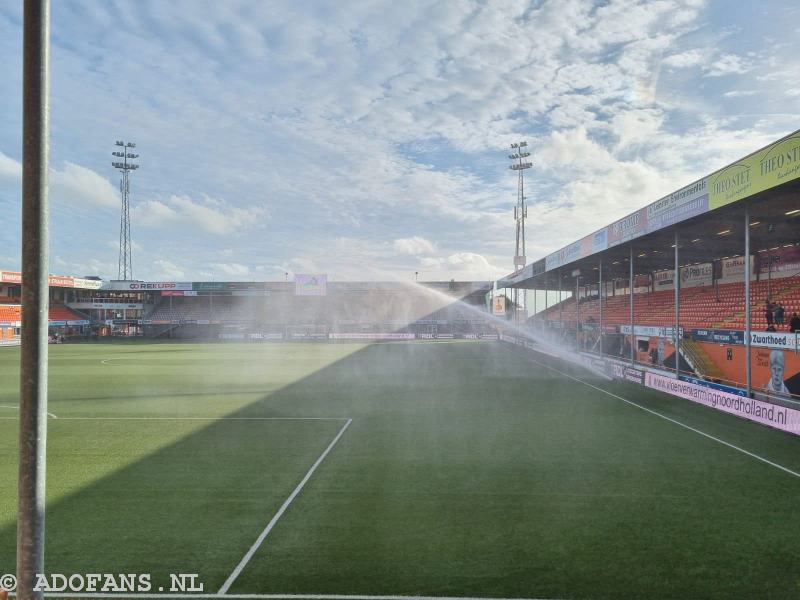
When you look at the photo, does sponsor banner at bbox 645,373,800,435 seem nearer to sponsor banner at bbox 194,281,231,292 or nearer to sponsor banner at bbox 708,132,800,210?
sponsor banner at bbox 708,132,800,210

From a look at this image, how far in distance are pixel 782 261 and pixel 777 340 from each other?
1367 cm

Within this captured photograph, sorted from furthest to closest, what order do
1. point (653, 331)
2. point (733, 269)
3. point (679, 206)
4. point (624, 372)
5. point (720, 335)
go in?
point (733, 269) → point (653, 331) → point (624, 372) → point (720, 335) → point (679, 206)

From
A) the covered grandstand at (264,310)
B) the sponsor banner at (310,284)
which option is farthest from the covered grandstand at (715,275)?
the covered grandstand at (264,310)

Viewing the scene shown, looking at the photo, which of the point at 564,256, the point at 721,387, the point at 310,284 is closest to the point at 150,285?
the point at 310,284

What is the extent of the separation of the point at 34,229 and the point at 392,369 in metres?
27.9

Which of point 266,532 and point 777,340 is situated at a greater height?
point 777,340

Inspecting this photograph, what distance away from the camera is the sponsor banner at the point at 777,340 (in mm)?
15343

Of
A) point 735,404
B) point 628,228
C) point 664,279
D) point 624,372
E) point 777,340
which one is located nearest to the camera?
point 735,404

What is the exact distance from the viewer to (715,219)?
728 inches

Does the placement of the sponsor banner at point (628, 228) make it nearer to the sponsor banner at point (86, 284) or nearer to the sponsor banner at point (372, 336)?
the sponsor banner at point (372, 336)

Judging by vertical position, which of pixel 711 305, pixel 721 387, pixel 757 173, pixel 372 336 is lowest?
pixel 372 336

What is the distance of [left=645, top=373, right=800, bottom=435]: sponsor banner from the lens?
528 inches

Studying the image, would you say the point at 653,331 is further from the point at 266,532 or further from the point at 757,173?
the point at 266,532

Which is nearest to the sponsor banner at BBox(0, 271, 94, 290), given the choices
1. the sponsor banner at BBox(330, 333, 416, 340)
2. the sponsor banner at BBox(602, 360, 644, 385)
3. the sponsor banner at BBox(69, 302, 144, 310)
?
the sponsor banner at BBox(69, 302, 144, 310)
